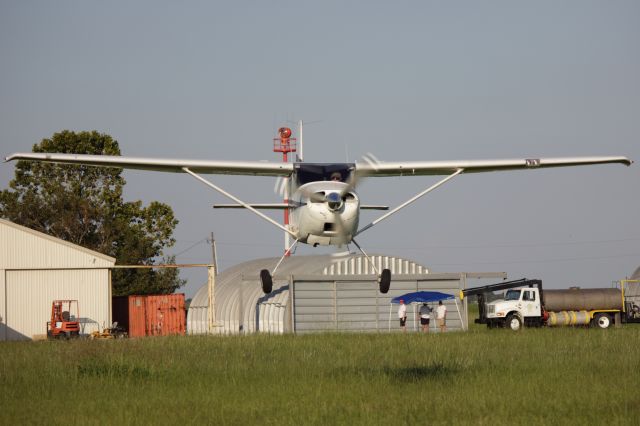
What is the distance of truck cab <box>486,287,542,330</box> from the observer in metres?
39.7

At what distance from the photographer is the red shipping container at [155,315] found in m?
40.9

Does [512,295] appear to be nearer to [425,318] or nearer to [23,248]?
[425,318]

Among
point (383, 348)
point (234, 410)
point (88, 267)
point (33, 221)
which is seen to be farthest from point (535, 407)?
point (33, 221)

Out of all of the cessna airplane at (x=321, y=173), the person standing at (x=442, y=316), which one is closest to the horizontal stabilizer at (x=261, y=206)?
the cessna airplane at (x=321, y=173)

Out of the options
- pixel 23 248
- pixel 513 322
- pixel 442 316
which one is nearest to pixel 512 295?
pixel 513 322

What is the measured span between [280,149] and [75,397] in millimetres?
43911

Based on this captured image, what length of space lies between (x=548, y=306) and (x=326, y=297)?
9.43 metres

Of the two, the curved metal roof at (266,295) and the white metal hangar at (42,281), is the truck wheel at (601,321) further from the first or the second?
the white metal hangar at (42,281)

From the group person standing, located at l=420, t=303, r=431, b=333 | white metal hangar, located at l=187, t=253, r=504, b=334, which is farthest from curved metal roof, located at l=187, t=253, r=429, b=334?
person standing, located at l=420, t=303, r=431, b=333

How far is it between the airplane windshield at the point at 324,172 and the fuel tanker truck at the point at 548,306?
20.0 meters

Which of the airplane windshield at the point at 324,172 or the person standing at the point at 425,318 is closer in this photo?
the airplane windshield at the point at 324,172

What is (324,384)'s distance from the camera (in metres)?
16.7

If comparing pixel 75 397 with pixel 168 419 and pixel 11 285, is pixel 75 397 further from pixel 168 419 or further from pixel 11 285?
pixel 11 285

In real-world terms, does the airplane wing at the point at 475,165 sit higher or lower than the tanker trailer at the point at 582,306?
higher
